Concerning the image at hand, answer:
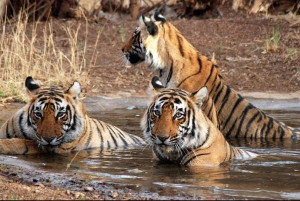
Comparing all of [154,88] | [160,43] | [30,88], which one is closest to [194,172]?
[154,88]

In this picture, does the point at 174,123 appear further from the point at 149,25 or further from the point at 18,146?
the point at 149,25

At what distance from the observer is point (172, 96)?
6.33 m

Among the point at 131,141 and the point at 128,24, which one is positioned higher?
the point at 128,24

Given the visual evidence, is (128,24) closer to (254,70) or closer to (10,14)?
(10,14)

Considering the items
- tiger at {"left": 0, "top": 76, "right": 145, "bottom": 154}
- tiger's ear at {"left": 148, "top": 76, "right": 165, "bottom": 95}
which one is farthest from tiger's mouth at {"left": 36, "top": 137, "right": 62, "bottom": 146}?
tiger's ear at {"left": 148, "top": 76, "right": 165, "bottom": 95}

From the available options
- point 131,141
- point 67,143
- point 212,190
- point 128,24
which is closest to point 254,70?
point 128,24

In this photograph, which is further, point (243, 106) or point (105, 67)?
point (105, 67)

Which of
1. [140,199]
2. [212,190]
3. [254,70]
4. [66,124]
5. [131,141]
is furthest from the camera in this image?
[254,70]

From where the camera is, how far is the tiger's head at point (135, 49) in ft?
28.4

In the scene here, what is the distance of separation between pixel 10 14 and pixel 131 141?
8.22m

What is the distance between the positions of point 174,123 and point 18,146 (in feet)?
5.14

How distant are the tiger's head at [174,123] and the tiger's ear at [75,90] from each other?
89 cm

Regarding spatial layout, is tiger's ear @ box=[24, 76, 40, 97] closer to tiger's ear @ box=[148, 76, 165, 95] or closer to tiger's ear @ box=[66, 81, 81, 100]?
tiger's ear @ box=[66, 81, 81, 100]

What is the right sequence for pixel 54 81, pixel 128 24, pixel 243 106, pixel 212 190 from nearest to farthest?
1. pixel 212 190
2. pixel 243 106
3. pixel 54 81
4. pixel 128 24
